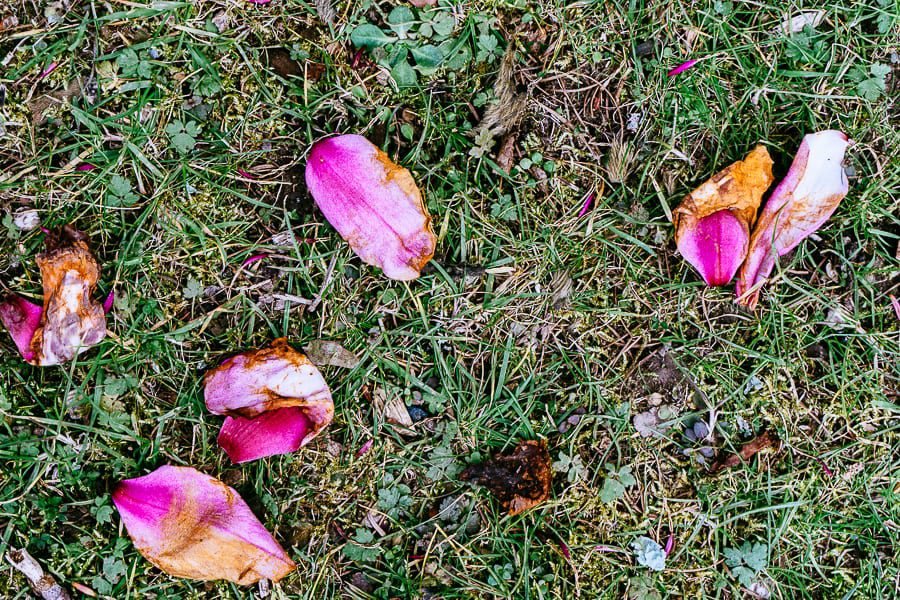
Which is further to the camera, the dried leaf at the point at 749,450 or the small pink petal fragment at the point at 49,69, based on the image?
the dried leaf at the point at 749,450

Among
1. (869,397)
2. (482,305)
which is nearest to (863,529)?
(869,397)

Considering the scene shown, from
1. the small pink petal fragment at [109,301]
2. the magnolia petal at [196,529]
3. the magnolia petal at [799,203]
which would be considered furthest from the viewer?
the magnolia petal at [799,203]

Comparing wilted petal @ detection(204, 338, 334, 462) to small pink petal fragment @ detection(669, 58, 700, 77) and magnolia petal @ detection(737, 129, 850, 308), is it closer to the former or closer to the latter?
magnolia petal @ detection(737, 129, 850, 308)

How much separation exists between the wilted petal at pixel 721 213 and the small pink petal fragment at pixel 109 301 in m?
2.03

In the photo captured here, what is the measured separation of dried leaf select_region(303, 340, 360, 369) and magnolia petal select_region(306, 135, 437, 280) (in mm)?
334

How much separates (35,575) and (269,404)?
993mm

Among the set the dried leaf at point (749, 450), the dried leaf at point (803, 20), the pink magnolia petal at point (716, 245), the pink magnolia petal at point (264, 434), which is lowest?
the dried leaf at point (749, 450)

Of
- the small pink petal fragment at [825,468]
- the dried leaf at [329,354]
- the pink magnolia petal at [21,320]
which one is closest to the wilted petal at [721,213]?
the small pink petal fragment at [825,468]

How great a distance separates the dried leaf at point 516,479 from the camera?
252 centimetres

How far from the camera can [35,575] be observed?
2.38 m

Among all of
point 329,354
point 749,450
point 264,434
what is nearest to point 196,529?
point 264,434

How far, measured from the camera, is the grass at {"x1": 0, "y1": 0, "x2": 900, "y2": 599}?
2.45 m

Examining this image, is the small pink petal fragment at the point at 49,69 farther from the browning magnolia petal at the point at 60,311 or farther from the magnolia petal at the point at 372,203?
the magnolia petal at the point at 372,203

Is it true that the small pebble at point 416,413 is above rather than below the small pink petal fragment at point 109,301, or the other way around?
below
